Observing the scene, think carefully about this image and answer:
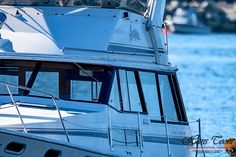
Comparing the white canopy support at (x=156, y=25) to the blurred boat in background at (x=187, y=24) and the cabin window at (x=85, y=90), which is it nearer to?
the cabin window at (x=85, y=90)

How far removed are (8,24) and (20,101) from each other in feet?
4.97

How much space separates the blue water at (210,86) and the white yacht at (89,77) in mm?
5709

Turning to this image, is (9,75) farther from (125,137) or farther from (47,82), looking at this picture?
(125,137)

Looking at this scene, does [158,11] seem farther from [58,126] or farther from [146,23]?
[58,126]

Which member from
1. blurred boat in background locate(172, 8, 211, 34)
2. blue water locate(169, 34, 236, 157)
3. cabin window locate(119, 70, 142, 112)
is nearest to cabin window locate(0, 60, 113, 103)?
cabin window locate(119, 70, 142, 112)

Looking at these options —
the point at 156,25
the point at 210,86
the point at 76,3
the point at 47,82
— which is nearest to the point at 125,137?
the point at 47,82

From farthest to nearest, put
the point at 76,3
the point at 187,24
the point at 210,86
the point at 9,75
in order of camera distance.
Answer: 1. the point at 187,24
2. the point at 210,86
3. the point at 76,3
4. the point at 9,75

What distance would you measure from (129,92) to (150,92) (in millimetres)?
664

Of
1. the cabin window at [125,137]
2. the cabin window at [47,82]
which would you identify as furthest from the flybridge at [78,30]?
the cabin window at [125,137]

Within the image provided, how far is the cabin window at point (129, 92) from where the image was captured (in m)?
16.2

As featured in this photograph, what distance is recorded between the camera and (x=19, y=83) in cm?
1623

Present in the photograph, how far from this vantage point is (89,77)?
1606 centimetres

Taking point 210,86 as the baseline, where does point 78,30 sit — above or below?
above

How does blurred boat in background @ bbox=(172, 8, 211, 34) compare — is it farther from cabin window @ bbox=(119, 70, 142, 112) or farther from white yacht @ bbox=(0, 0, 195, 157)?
cabin window @ bbox=(119, 70, 142, 112)
